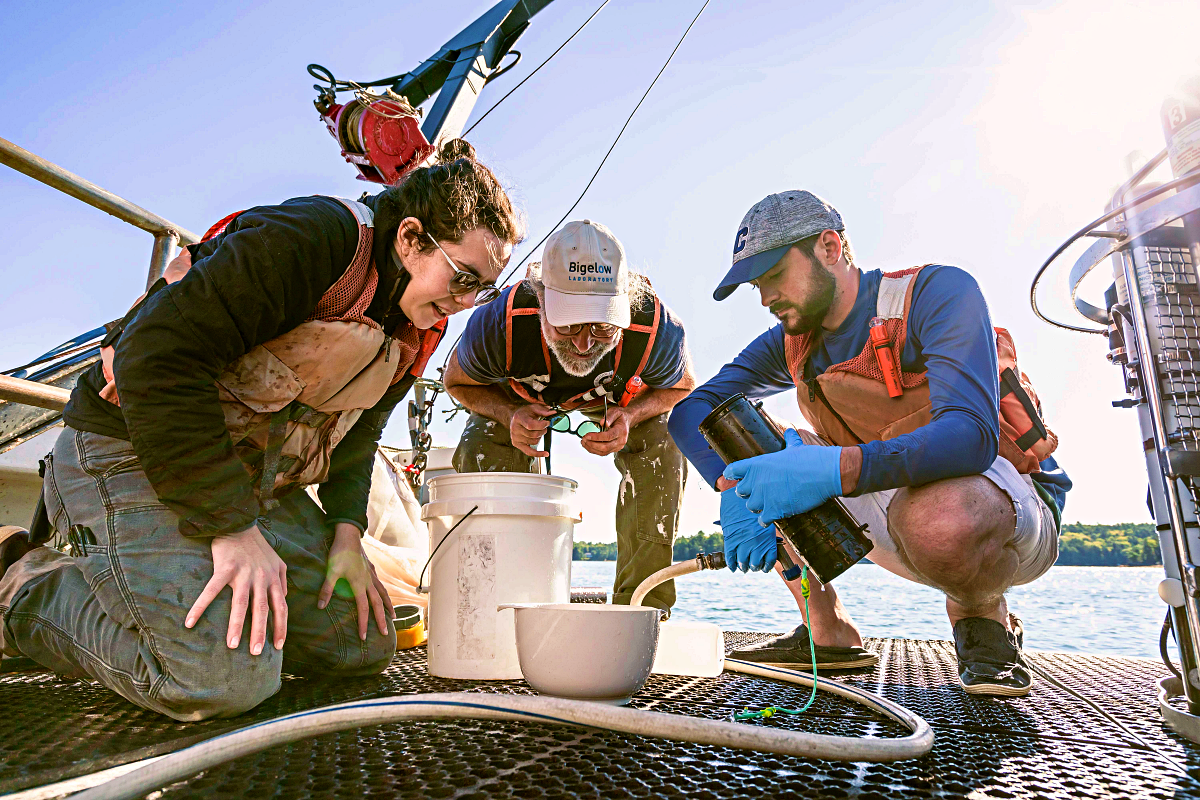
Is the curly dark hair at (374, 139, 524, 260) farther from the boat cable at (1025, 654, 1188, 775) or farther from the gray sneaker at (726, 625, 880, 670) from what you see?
the boat cable at (1025, 654, 1188, 775)

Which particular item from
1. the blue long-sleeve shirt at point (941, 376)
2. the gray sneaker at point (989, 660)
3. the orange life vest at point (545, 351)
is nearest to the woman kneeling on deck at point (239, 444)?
the orange life vest at point (545, 351)

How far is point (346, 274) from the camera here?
153 centimetres

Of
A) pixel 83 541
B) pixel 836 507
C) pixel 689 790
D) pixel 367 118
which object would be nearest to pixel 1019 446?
pixel 836 507

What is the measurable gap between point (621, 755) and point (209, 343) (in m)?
1.10

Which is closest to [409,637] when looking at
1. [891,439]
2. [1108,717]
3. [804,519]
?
[804,519]

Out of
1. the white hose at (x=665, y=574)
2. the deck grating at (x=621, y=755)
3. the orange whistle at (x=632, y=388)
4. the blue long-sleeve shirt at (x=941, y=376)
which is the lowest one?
the deck grating at (x=621, y=755)

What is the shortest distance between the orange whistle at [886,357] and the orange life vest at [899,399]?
0.06ft

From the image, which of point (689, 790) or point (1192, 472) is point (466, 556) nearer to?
point (689, 790)

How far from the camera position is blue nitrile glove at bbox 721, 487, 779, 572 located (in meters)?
1.89

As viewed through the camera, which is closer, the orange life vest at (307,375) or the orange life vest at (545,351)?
the orange life vest at (307,375)

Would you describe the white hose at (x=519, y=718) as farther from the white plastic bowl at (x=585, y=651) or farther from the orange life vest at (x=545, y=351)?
the orange life vest at (x=545, y=351)

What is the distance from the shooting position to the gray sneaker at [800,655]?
1974mm

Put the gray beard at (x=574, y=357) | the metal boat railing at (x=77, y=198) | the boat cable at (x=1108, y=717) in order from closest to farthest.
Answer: the boat cable at (x=1108, y=717), the metal boat railing at (x=77, y=198), the gray beard at (x=574, y=357)

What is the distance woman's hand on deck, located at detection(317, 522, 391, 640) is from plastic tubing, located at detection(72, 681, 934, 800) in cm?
77
